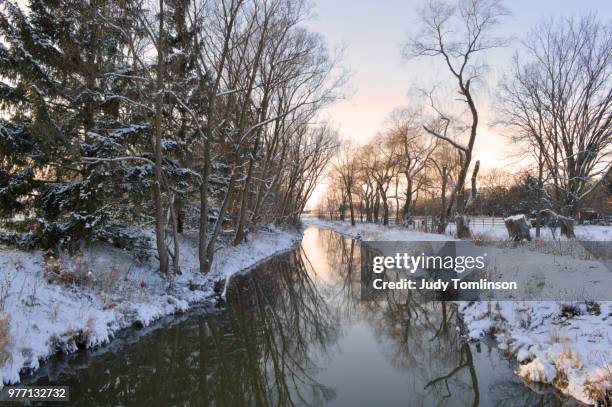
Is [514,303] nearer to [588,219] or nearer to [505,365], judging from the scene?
[505,365]

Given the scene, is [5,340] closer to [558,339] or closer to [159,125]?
[159,125]

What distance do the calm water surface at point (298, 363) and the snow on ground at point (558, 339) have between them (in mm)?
315

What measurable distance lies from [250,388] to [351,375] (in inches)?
71.3

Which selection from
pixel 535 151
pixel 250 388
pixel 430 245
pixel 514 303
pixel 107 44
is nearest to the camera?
pixel 250 388

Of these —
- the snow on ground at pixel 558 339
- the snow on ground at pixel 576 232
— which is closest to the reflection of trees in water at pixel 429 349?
the snow on ground at pixel 558 339

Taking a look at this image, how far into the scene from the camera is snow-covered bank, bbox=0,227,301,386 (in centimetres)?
615

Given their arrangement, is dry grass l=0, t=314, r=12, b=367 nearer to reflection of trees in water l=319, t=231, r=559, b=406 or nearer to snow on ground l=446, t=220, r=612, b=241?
reflection of trees in water l=319, t=231, r=559, b=406

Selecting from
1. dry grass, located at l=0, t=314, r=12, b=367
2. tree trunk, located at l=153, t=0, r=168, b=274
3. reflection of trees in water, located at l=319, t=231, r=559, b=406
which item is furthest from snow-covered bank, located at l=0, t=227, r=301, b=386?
reflection of trees in water, located at l=319, t=231, r=559, b=406

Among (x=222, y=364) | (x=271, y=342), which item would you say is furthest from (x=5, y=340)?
(x=271, y=342)

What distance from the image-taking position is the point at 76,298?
7.80 meters

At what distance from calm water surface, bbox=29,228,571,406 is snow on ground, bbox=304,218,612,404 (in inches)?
12.4

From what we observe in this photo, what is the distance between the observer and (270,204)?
→ 104 ft

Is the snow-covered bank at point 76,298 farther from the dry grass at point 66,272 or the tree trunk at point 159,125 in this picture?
the tree trunk at point 159,125

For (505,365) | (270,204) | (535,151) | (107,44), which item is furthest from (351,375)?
(270,204)
